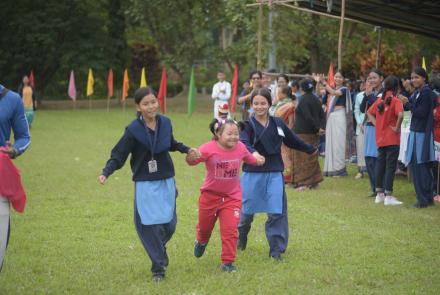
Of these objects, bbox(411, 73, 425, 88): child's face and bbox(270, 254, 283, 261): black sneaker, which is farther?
bbox(411, 73, 425, 88): child's face

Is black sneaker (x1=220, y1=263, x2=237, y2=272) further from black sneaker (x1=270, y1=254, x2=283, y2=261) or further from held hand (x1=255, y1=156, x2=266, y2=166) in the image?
held hand (x1=255, y1=156, x2=266, y2=166)

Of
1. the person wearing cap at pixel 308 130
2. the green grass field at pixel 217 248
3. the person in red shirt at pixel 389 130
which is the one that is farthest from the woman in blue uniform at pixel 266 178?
the person wearing cap at pixel 308 130

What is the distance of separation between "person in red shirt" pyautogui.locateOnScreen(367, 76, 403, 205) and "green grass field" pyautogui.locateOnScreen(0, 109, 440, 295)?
384mm

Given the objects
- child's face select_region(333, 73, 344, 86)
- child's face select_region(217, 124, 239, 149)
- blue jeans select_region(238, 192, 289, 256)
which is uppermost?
child's face select_region(333, 73, 344, 86)

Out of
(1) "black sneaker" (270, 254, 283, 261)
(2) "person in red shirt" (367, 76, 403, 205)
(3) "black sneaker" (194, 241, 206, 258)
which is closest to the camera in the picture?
(3) "black sneaker" (194, 241, 206, 258)

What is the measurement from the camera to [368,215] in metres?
10.2

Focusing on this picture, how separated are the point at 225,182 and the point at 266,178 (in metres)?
0.71

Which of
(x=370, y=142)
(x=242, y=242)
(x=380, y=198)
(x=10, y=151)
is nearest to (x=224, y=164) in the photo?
(x=242, y=242)

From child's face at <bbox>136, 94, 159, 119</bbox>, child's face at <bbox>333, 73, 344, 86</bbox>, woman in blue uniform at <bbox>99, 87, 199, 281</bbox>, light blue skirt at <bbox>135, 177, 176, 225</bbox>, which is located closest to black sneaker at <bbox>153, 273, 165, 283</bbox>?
woman in blue uniform at <bbox>99, 87, 199, 281</bbox>

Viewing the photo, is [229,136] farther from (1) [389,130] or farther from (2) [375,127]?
(2) [375,127]

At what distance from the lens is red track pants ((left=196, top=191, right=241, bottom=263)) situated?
6.93m

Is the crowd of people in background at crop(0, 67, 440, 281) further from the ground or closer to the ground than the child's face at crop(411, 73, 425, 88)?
closer to the ground

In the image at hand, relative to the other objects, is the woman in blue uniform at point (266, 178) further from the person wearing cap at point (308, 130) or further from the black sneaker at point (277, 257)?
the person wearing cap at point (308, 130)

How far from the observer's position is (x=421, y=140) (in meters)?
10.7
